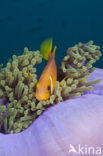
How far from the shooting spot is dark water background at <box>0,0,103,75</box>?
808 cm

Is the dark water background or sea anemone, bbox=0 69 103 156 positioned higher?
the dark water background

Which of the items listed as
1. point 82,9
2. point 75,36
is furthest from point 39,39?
point 82,9

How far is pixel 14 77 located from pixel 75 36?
7704 millimetres

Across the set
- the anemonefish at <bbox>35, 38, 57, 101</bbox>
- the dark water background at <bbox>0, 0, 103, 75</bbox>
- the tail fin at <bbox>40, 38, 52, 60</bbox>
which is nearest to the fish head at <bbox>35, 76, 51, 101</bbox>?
the anemonefish at <bbox>35, 38, 57, 101</bbox>

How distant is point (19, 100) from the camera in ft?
3.43

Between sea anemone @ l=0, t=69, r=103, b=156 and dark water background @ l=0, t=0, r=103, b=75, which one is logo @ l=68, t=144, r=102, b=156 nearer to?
sea anemone @ l=0, t=69, r=103, b=156

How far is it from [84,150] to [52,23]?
891 cm

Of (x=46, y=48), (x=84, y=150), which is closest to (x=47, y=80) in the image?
(x=46, y=48)

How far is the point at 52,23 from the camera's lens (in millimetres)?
9234

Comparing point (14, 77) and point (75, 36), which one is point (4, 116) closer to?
point (14, 77)

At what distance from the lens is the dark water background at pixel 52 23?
8078 millimetres

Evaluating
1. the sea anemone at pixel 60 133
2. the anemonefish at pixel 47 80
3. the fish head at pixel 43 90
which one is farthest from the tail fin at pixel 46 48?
the sea anemone at pixel 60 133

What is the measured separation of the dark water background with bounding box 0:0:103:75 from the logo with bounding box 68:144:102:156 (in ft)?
23.2

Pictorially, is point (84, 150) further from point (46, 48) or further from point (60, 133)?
point (46, 48)
